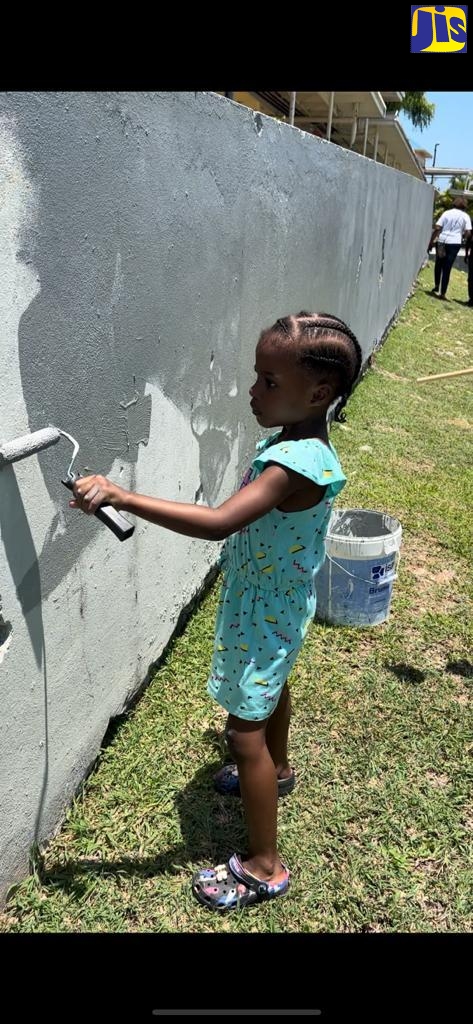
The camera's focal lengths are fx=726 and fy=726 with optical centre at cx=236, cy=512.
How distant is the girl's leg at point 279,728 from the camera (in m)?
2.15

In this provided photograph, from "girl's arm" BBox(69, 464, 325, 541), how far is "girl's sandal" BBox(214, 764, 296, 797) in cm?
114

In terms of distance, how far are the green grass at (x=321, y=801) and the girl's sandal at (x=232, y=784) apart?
0.11 ft

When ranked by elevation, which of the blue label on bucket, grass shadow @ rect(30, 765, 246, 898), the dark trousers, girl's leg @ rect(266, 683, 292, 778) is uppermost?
the dark trousers

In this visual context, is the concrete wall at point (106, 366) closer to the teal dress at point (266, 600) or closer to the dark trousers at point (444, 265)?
the teal dress at point (266, 600)

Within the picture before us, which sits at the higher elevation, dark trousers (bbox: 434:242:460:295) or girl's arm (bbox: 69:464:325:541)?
dark trousers (bbox: 434:242:460:295)

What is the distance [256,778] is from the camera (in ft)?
6.21

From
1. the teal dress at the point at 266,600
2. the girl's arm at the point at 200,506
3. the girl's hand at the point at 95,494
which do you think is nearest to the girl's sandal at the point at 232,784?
the teal dress at the point at 266,600

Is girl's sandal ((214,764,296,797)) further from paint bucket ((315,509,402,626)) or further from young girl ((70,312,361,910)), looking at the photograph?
paint bucket ((315,509,402,626))

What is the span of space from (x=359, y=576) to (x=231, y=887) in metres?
1.52

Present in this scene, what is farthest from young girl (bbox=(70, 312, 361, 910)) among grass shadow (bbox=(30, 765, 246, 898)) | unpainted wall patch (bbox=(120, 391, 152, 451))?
unpainted wall patch (bbox=(120, 391, 152, 451))

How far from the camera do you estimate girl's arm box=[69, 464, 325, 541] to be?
1.47m

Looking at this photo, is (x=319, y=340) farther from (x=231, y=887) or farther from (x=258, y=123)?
(x=258, y=123)

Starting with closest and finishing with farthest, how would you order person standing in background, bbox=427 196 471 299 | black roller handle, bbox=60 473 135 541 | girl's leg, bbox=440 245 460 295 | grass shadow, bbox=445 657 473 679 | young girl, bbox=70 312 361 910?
black roller handle, bbox=60 473 135 541 → young girl, bbox=70 312 361 910 → grass shadow, bbox=445 657 473 679 → person standing in background, bbox=427 196 471 299 → girl's leg, bbox=440 245 460 295
